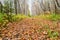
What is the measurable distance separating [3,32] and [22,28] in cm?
81

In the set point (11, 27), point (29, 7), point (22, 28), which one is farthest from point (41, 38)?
point (29, 7)

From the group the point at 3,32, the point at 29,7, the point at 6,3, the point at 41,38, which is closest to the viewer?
the point at 41,38

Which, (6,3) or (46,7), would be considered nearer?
(6,3)

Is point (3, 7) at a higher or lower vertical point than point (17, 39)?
higher

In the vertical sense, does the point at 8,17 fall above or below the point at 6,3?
below

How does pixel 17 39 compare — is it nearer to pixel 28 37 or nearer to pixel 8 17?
pixel 28 37

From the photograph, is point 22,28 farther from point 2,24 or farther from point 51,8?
point 51,8

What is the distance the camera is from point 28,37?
5691 millimetres

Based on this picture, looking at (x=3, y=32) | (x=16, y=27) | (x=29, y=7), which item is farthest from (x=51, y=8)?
(x=3, y=32)

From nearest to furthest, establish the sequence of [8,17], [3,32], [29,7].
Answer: [3,32], [8,17], [29,7]

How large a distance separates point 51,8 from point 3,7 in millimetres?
4111

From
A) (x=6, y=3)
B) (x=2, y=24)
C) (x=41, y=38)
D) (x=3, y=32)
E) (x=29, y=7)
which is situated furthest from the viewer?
(x=29, y=7)

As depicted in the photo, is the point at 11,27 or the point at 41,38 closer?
the point at 41,38

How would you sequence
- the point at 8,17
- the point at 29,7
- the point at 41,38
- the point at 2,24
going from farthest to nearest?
1. the point at 29,7
2. the point at 8,17
3. the point at 2,24
4. the point at 41,38
